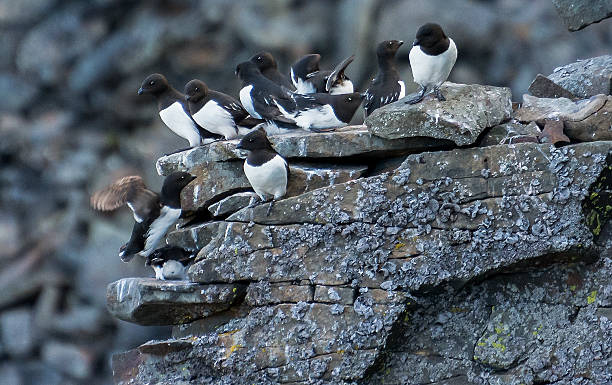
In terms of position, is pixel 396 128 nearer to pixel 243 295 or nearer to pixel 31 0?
pixel 243 295

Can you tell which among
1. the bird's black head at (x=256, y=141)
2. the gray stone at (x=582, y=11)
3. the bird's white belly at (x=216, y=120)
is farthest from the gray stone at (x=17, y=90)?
the gray stone at (x=582, y=11)

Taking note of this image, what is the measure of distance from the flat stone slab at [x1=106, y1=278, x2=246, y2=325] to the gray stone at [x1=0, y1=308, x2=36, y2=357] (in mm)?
14731

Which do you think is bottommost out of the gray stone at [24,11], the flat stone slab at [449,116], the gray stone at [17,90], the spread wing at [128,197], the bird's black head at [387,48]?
the gray stone at [17,90]

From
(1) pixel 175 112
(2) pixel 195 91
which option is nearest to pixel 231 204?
(2) pixel 195 91

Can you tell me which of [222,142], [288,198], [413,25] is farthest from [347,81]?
[413,25]

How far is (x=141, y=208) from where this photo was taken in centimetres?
643

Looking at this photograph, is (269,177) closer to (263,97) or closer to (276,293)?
(276,293)

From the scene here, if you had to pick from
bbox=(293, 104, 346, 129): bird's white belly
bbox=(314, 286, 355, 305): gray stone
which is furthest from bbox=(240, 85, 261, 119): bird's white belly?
bbox=(314, 286, 355, 305): gray stone

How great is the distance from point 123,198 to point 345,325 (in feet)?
6.79

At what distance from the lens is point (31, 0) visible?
21.4 m

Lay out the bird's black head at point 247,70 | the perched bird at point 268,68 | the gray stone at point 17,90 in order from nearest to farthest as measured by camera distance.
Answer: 1. the bird's black head at point 247,70
2. the perched bird at point 268,68
3. the gray stone at point 17,90

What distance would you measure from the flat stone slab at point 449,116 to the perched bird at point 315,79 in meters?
1.46

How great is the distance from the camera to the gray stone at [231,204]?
5.92 meters

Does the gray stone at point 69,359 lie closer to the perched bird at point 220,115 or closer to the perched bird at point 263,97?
the perched bird at point 220,115
